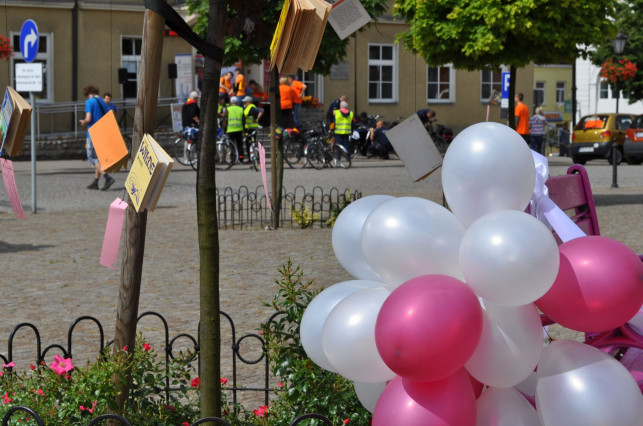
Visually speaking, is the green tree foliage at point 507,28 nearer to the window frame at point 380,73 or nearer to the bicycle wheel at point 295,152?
the bicycle wheel at point 295,152

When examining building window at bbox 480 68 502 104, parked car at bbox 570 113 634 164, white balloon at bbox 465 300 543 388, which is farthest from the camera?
building window at bbox 480 68 502 104

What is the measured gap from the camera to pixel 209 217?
11.1 ft

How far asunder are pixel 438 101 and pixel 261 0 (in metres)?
35.3

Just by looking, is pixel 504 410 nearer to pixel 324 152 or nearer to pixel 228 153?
pixel 228 153

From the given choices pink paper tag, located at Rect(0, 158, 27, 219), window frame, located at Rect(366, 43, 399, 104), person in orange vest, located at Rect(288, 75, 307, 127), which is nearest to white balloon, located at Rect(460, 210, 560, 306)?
pink paper tag, located at Rect(0, 158, 27, 219)

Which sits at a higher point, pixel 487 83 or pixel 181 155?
pixel 487 83

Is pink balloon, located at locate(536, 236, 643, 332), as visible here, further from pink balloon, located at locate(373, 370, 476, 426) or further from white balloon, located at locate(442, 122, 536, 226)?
pink balloon, located at locate(373, 370, 476, 426)

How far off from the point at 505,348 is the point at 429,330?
0.26m

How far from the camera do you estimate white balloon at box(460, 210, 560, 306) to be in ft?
9.11

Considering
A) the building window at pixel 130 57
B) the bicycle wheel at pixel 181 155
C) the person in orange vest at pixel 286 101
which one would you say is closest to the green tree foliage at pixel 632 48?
the building window at pixel 130 57

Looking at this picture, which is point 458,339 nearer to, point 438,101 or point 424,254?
point 424,254

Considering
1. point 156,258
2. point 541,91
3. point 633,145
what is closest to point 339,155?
point 633,145

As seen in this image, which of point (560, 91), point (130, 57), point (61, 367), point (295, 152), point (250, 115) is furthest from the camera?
point (560, 91)

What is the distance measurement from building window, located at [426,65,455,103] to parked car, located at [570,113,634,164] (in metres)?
8.18
